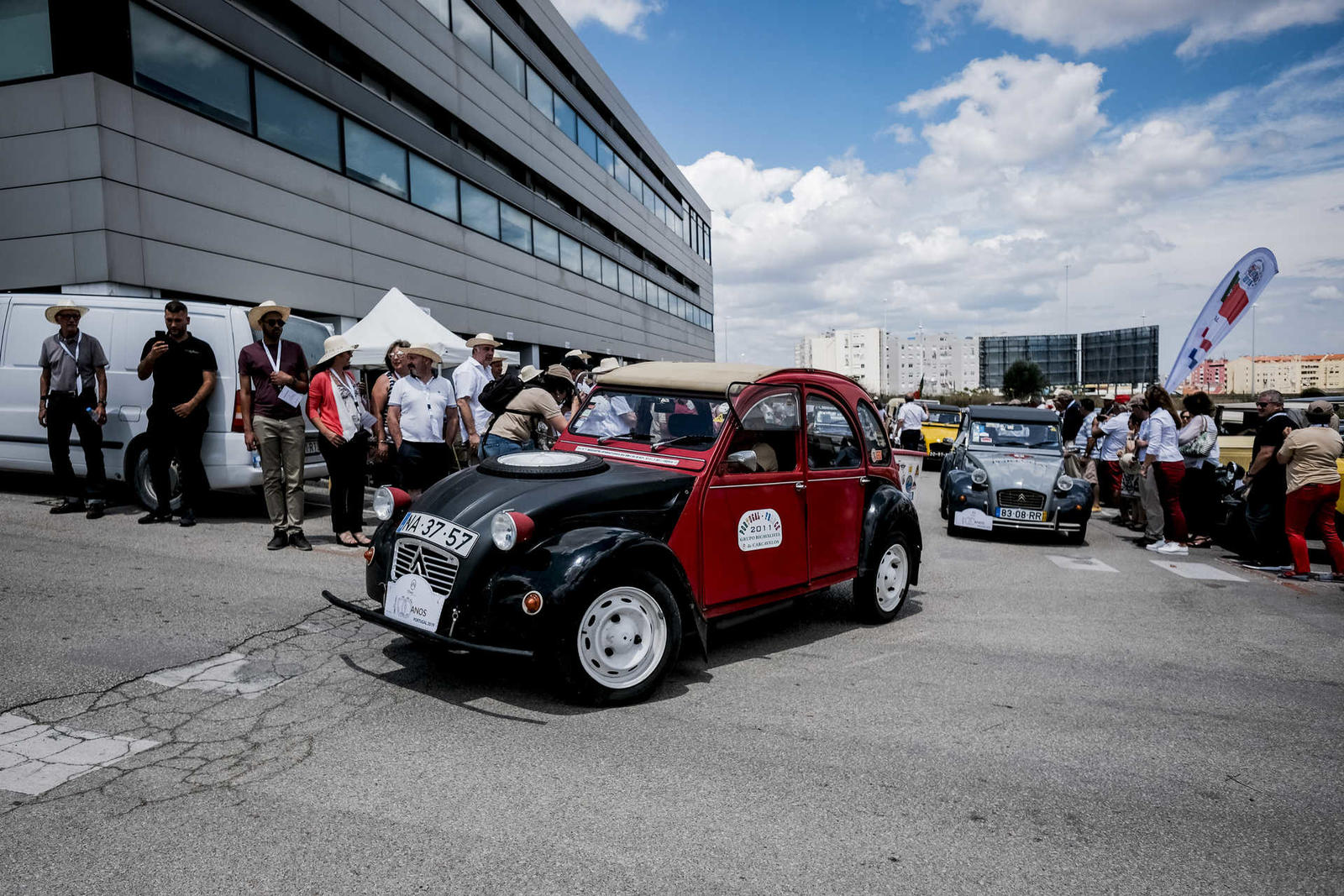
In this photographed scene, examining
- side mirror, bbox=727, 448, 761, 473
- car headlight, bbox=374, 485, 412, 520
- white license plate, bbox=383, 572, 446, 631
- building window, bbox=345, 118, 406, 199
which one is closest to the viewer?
white license plate, bbox=383, 572, 446, 631

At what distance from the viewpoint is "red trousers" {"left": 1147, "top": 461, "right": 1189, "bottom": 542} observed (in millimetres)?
9648

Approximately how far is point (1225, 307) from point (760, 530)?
1314 centimetres

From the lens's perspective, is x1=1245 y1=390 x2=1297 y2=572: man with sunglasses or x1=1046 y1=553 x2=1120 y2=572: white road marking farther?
x1=1046 y1=553 x2=1120 y2=572: white road marking

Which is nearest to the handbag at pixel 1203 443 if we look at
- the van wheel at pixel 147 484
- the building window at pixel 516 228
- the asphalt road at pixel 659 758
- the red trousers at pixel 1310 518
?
the red trousers at pixel 1310 518

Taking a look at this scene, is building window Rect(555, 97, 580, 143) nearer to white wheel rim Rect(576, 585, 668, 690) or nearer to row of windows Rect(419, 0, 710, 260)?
row of windows Rect(419, 0, 710, 260)

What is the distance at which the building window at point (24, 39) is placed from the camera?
11.8m

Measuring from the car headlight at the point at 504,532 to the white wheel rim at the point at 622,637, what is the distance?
475mm

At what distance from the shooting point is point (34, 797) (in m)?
2.80

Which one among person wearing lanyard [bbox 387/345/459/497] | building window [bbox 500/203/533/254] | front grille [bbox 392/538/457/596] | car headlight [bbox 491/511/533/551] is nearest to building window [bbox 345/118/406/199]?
building window [bbox 500/203/533/254]

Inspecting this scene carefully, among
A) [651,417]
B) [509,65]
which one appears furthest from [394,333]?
[509,65]

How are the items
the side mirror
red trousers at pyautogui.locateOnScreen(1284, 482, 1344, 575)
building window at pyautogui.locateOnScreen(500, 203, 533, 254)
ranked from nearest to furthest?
the side mirror
red trousers at pyautogui.locateOnScreen(1284, 482, 1344, 575)
building window at pyautogui.locateOnScreen(500, 203, 533, 254)

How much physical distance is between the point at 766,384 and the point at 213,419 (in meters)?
5.70

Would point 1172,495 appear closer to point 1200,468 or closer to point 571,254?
point 1200,468

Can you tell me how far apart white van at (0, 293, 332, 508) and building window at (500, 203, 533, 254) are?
60.0ft
